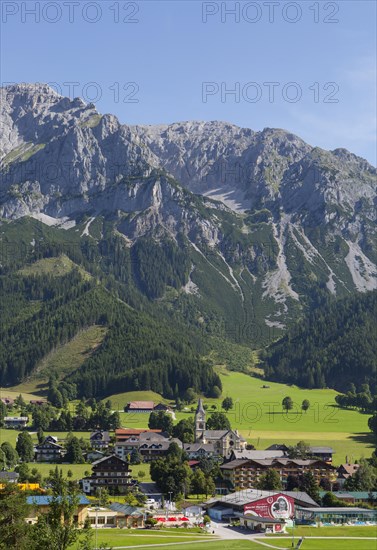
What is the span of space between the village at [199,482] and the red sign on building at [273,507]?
0.14 metres

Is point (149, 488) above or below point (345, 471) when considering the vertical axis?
below

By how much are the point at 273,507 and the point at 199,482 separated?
1918 centimetres

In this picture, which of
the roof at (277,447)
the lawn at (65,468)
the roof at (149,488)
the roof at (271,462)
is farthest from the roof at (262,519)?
the roof at (277,447)

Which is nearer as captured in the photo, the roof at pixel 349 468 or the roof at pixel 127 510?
the roof at pixel 127 510

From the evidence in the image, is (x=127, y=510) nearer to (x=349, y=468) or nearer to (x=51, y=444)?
(x=349, y=468)

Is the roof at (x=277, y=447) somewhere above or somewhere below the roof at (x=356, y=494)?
above

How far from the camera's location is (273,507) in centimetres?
11800

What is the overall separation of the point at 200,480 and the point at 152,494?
28.6 ft

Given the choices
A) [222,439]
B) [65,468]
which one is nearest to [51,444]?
[65,468]

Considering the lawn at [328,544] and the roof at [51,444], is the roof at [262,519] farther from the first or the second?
the roof at [51,444]

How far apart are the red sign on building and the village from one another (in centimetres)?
14

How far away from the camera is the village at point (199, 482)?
11081 centimetres

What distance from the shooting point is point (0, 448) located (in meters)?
150

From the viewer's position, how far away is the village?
11081 centimetres
